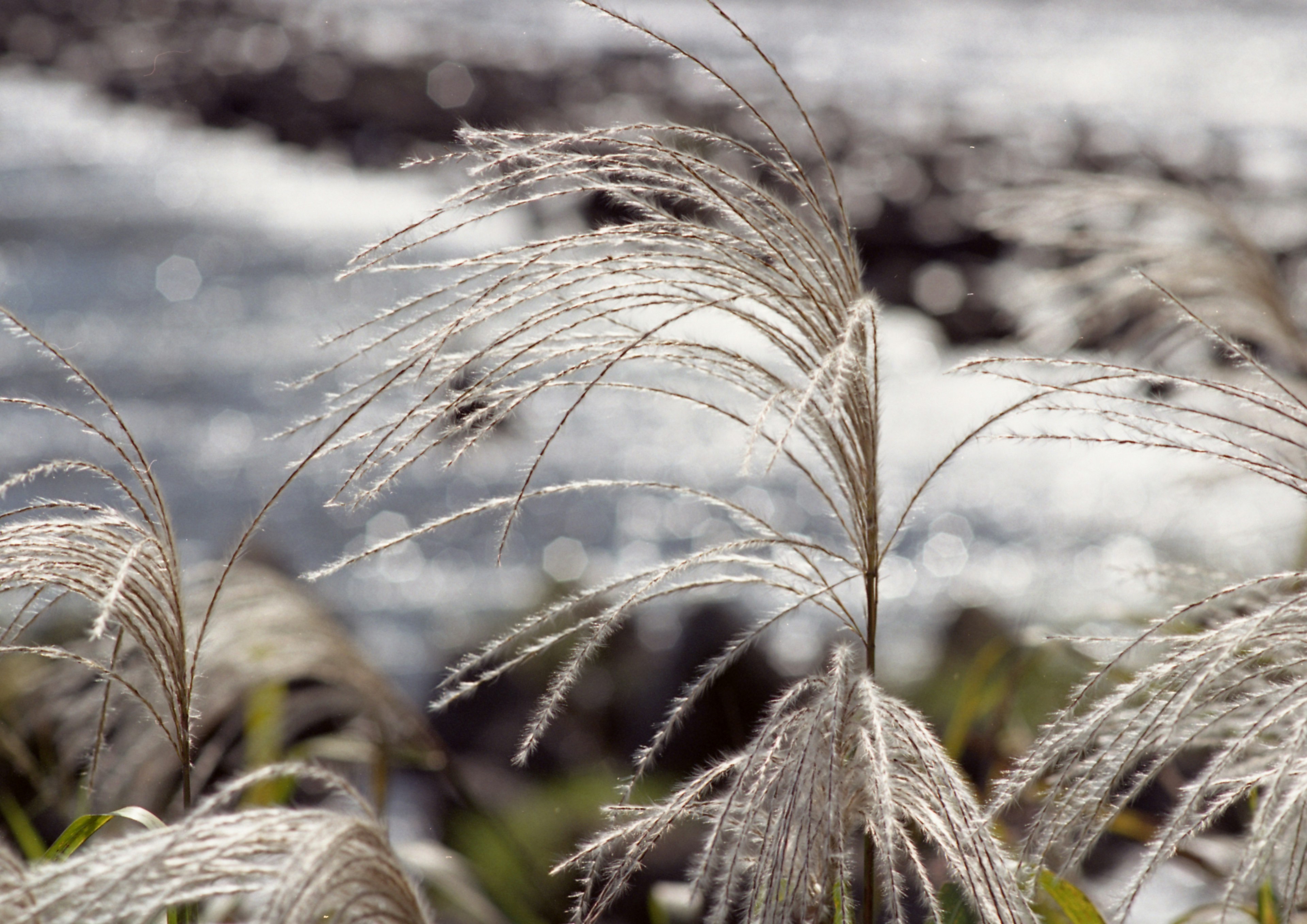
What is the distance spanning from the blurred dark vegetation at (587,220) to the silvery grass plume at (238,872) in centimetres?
70

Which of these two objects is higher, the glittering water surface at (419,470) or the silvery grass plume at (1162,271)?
the silvery grass plume at (1162,271)

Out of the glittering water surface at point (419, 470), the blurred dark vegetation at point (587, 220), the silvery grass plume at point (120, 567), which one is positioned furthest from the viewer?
the glittering water surface at point (419, 470)

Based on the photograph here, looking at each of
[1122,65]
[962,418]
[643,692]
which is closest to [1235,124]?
[1122,65]

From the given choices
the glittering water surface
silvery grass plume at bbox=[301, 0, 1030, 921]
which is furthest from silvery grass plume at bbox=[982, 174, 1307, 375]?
silvery grass plume at bbox=[301, 0, 1030, 921]

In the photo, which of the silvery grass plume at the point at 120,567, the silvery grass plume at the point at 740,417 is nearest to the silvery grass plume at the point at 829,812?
the silvery grass plume at the point at 740,417

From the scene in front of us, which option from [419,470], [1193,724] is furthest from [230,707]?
[419,470]

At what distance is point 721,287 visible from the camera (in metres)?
1.06

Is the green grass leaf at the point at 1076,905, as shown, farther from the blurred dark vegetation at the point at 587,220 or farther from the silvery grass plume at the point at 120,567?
the silvery grass plume at the point at 120,567

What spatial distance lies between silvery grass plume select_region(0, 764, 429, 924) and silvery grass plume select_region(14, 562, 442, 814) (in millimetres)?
327

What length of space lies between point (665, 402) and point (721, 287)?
21.0 ft

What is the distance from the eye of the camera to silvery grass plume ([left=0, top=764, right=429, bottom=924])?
30.5 inches

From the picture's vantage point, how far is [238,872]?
0.81 meters

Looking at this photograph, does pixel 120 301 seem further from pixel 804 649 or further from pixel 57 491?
pixel 804 649

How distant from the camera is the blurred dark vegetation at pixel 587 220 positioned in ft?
9.09
